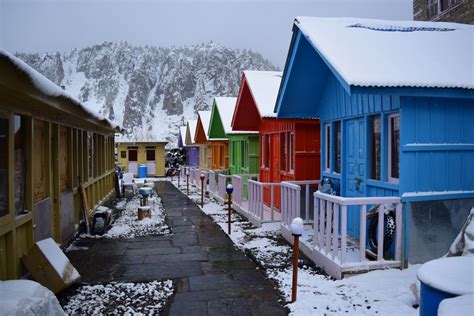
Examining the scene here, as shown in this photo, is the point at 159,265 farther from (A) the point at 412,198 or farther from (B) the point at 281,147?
(B) the point at 281,147

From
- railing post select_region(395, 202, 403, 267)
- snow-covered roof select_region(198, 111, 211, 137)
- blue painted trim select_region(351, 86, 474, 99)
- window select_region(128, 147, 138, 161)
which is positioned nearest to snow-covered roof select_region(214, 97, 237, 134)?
snow-covered roof select_region(198, 111, 211, 137)

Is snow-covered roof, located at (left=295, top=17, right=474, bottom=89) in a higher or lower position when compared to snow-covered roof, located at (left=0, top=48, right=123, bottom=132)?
higher

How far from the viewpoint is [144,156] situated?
3338 cm

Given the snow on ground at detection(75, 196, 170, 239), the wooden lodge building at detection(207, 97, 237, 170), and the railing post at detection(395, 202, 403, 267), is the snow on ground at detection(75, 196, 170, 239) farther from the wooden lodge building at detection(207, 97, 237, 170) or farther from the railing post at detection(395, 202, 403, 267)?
the railing post at detection(395, 202, 403, 267)

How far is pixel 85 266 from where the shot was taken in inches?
255

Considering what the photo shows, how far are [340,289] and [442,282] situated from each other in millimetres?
2352

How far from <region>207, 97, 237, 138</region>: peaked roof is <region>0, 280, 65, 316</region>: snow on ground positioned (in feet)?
39.2

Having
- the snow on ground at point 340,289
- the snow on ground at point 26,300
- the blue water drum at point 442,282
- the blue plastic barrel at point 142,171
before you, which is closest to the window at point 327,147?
the snow on ground at point 340,289

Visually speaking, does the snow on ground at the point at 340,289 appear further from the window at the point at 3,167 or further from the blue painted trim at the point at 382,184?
the window at the point at 3,167

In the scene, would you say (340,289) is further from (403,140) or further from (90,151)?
(90,151)

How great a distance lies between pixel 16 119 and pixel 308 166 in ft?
22.1

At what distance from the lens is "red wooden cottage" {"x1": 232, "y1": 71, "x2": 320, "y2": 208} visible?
33.4 ft

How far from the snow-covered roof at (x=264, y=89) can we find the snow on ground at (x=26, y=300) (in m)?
7.61

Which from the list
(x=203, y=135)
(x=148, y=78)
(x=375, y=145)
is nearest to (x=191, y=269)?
(x=375, y=145)
